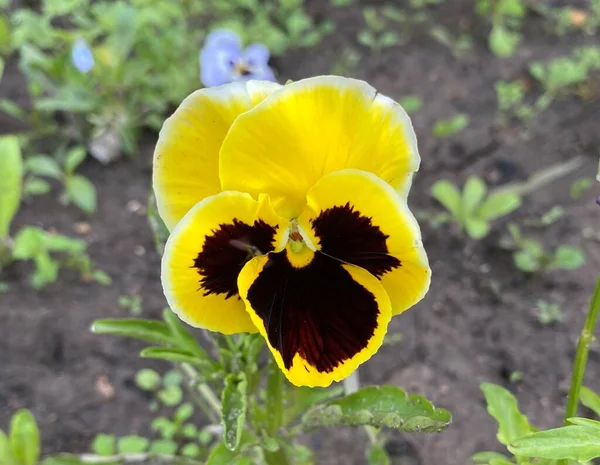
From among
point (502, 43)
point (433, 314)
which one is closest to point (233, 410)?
point (433, 314)

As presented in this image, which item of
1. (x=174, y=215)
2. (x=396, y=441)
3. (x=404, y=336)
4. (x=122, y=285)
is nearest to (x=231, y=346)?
(x=174, y=215)

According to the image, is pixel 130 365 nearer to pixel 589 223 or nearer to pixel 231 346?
pixel 231 346

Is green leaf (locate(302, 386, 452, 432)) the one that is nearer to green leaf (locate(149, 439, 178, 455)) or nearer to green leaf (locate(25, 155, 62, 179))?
green leaf (locate(149, 439, 178, 455))

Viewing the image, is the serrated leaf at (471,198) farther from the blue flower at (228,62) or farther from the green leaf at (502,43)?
the green leaf at (502,43)

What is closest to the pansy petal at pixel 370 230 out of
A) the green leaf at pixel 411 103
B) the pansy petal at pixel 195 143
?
the pansy petal at pixel 195 143

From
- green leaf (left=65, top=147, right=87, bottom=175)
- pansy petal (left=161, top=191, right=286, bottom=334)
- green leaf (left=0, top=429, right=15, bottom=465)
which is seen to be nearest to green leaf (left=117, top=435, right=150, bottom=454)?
green leaf (left=0, top=429, right=15, bottom=465)
